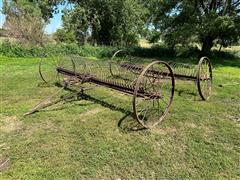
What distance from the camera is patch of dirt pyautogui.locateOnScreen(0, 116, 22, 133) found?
4805 mm

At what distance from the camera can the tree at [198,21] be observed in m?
→ 16.3

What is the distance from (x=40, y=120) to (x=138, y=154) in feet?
7.17

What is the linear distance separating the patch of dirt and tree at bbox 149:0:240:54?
45.0ft

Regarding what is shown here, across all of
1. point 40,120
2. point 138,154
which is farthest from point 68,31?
point 138,154

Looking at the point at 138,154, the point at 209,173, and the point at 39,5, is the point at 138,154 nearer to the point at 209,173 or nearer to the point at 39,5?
the point at 209,173

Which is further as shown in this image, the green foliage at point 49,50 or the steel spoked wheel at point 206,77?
the green foliage at point 49,50

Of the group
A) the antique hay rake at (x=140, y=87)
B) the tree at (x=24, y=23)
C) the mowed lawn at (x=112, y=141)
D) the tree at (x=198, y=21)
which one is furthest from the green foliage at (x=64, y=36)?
the mowed lawn at (x=112, y=141)

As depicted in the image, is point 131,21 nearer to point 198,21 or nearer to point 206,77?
point 198,21

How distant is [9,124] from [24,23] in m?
17.8

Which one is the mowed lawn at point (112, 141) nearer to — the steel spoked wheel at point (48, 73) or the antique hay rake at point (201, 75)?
the antique hay rake at point (201, 75)

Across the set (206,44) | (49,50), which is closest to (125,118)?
(49,50)

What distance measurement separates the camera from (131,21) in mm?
22438

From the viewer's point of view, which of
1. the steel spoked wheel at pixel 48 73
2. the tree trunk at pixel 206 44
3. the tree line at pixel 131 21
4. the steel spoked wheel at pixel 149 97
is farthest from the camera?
the tree trunk at pixel 206 44

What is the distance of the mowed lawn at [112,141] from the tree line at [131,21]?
1134 cm
